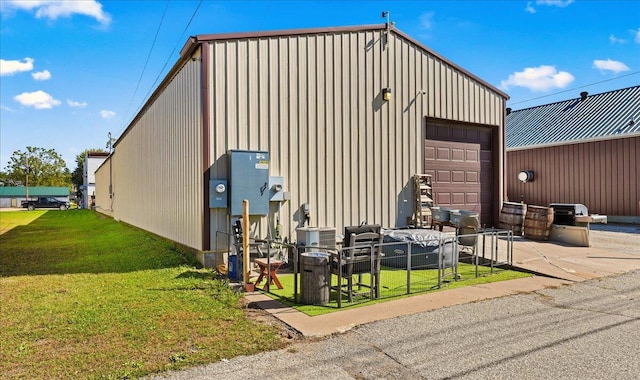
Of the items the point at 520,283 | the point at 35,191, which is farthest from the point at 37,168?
the point at 520,283

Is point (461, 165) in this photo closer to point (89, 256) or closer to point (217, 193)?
point (217, 193)

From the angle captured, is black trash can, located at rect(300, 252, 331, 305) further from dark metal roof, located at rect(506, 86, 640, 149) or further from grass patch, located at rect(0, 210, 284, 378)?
dark metal roof, located at rect(506, 86, 640, 149)

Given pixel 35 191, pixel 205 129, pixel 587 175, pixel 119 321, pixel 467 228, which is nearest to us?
pixel 119 321

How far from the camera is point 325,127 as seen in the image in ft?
32.3

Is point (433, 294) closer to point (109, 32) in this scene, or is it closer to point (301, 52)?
point (301, 52)

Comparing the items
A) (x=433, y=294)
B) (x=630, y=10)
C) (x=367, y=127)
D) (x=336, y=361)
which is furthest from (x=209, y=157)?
(x=630, y=10)

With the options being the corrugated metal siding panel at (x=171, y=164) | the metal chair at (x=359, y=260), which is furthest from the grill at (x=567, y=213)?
the corrugated metal siding panel at (x=171, y=164)

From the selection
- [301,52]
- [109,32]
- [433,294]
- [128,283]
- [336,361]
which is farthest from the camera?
[109,32]

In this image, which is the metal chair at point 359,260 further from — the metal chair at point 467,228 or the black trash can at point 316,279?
the metal chair at point 467,228

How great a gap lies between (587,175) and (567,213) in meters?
8.10

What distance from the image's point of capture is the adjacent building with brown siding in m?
16.4

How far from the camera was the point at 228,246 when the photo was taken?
8055mm

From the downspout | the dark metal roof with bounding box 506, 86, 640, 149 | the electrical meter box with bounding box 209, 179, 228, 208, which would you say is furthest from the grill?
the downspout

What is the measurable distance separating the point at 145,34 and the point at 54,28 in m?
3.69
